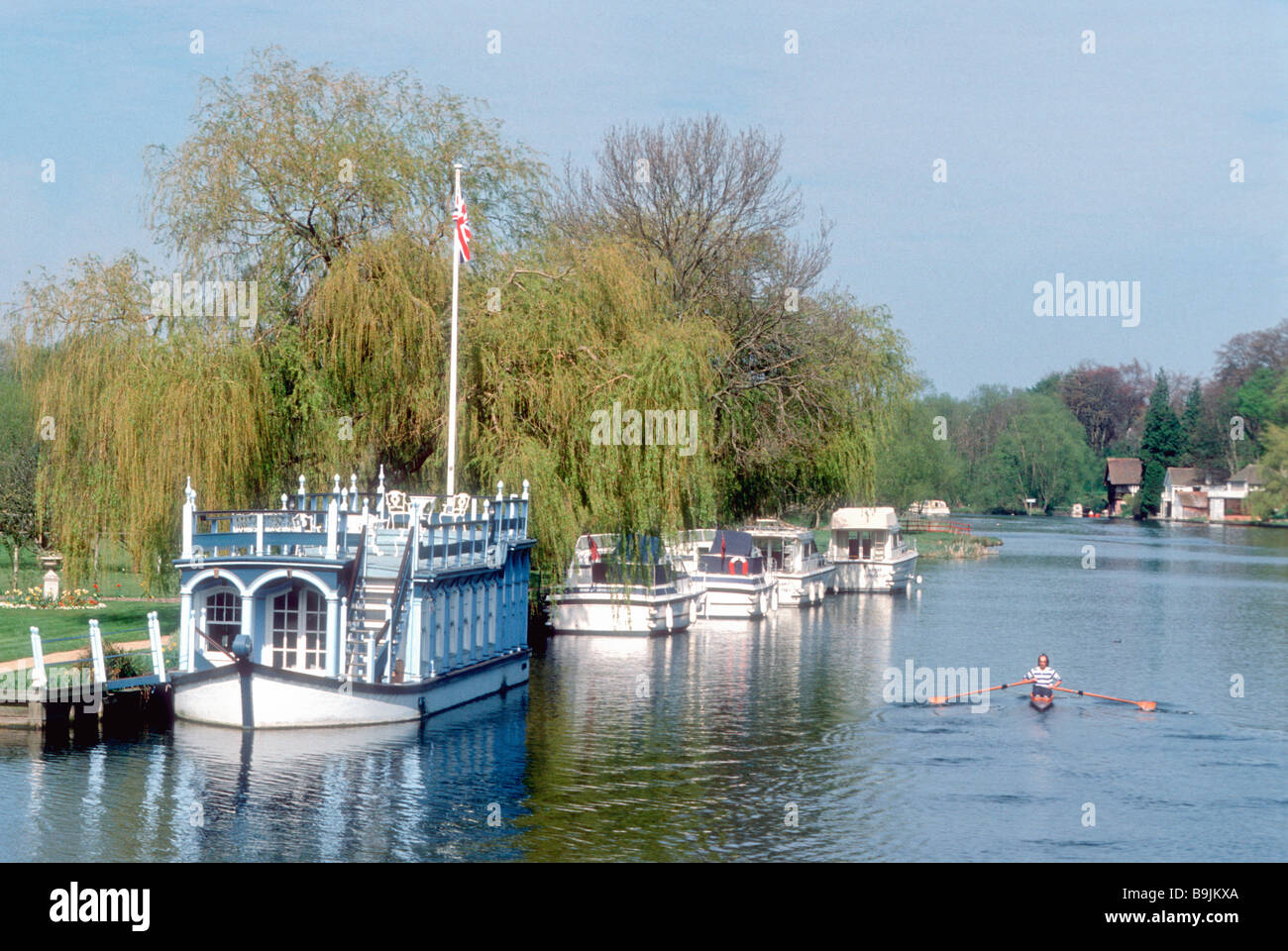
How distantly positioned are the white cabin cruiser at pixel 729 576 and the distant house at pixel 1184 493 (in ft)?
Answer: 387

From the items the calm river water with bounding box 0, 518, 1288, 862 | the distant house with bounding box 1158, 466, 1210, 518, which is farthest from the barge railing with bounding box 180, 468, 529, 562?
the distant house with bounding box 1158, 466, 1210, 518

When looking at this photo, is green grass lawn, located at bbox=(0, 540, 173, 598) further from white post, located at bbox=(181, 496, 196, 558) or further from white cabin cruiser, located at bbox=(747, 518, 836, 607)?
white cabin cruiser, located at bbox=(747, 518, 836, 607)

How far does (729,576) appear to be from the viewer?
52031mm

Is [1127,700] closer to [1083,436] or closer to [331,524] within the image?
[331,524]

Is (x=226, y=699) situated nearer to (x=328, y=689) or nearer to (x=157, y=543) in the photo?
(x=328, y=689)

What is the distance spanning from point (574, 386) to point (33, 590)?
17743 millimetres

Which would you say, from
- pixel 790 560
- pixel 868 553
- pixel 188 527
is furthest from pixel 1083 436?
pixel 188 527

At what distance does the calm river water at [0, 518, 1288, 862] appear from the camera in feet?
66.9

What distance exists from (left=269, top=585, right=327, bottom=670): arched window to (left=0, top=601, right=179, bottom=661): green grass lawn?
214 inches

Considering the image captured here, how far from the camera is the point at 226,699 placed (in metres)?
26.2

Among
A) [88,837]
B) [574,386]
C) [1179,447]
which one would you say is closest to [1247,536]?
[1179,447]

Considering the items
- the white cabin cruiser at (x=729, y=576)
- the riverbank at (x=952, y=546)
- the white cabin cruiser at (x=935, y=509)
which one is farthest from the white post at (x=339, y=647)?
the white cabin cruiser at (x=935, y=509)

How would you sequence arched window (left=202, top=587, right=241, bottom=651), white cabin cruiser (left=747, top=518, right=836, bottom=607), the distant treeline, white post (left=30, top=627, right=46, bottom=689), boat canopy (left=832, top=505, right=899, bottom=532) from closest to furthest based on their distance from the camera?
1. white post (left=30, top=627, right=46, bottom=689)
2. arched window (left=202, top=587, right=241, bottom=651)
3. white cabin cruiser (left=747, top=518, right=836, bottom=607)
4. boat canopy (left=832, top=505, right=899, bottom=532)
5. the distant treeline

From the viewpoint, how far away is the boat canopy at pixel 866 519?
221ft
